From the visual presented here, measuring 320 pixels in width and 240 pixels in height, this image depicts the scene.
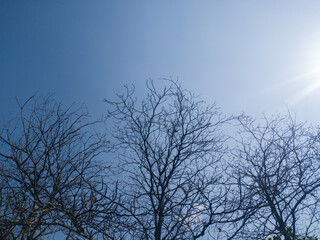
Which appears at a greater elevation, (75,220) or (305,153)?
(305,153)

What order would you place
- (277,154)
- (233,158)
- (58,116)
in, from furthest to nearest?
(233,158), (277,154), (58,116)

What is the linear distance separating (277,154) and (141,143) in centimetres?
371

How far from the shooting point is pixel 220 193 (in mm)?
4129

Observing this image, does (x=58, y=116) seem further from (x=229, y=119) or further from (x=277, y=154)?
(x=277, y=154)

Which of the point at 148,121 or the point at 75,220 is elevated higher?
the point at 148,121

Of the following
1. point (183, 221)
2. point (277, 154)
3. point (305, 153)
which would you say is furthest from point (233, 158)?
point (183, 221)

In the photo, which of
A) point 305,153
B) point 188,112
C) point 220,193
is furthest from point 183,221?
point 305,153

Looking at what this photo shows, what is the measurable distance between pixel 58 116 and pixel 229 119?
3713mm

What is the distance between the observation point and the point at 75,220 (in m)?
2.96

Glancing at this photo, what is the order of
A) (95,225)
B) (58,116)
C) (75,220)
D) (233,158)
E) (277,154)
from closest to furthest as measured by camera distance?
(75,220)
(95,225)
(58,116)
(277,154)
(233,158)

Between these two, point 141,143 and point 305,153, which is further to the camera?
point 305,153

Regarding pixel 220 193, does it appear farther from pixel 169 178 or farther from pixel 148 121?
pixel 148 121

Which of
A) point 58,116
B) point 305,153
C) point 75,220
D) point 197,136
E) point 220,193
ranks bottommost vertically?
point 75,220

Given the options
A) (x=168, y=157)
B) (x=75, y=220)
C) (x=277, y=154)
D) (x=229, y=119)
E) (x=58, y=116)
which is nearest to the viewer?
(x=75, y=220)
